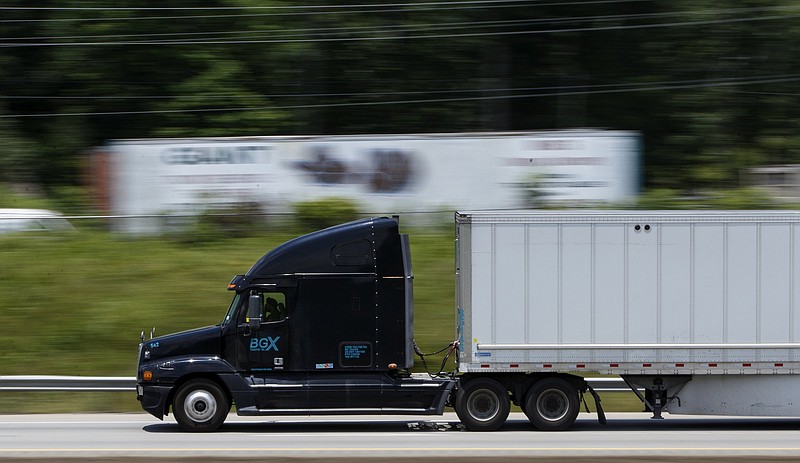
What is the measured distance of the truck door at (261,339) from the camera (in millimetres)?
14273

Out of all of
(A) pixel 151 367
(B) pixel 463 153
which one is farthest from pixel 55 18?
(A) pixel 151 367

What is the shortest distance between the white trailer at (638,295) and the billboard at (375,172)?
12.9m

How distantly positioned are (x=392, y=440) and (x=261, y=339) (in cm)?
224

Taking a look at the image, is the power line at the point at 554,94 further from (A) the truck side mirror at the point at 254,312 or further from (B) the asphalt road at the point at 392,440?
(A) the truck side mirror at the point at 254,312

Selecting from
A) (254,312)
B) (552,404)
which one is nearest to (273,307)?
(254,312)

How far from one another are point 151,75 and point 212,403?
83.6 ft

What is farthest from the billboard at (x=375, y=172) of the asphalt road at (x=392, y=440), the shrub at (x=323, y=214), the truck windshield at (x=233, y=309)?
the truck windshield at (x=233, y=309)

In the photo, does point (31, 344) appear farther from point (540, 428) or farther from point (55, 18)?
point (55, 18)

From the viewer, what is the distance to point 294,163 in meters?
27.7

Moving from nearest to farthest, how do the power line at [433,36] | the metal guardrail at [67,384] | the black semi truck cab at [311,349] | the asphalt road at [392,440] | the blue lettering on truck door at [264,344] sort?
1. the asphalt road at [392,440]
2. the black semi truck cab at [311,349]
3. the blue lettering on truck door at [264,344]
4. the metal guardrail at [67,384]
5. the power line at [433,36]

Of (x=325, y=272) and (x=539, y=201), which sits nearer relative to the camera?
(x=325, y=272)

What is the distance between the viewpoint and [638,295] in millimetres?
14062

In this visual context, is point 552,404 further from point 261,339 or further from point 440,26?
point 440,26

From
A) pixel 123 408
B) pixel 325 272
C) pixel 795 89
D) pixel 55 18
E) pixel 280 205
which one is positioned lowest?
pixel 123 408
